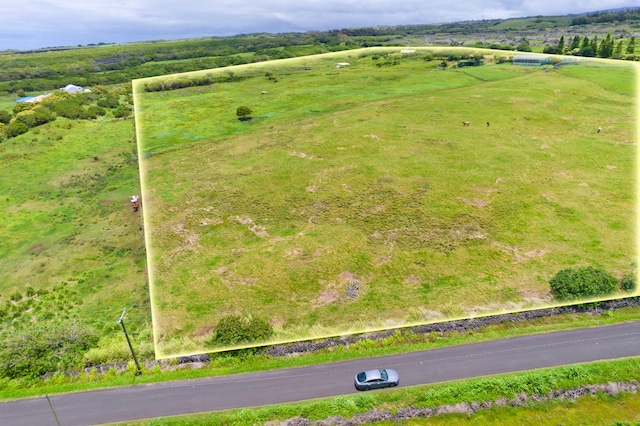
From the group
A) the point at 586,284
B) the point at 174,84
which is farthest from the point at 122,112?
the point at 586,284

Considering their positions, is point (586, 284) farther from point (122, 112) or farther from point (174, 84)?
point (122, 112)

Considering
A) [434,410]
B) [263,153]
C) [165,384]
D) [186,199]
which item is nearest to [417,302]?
[434,410]

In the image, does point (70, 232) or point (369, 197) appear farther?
point (369, 197)

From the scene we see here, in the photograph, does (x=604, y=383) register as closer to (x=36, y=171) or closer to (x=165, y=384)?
(x=165, y=384)

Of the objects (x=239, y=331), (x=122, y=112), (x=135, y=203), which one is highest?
(x=122, y=112)

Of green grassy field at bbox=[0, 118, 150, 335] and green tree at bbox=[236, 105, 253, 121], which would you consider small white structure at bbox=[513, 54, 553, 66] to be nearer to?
green tree at bbox=[236, 105, 253, 121]

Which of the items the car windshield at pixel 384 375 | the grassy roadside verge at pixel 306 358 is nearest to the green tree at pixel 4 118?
the grassy roadside verge at pixel 306 358
